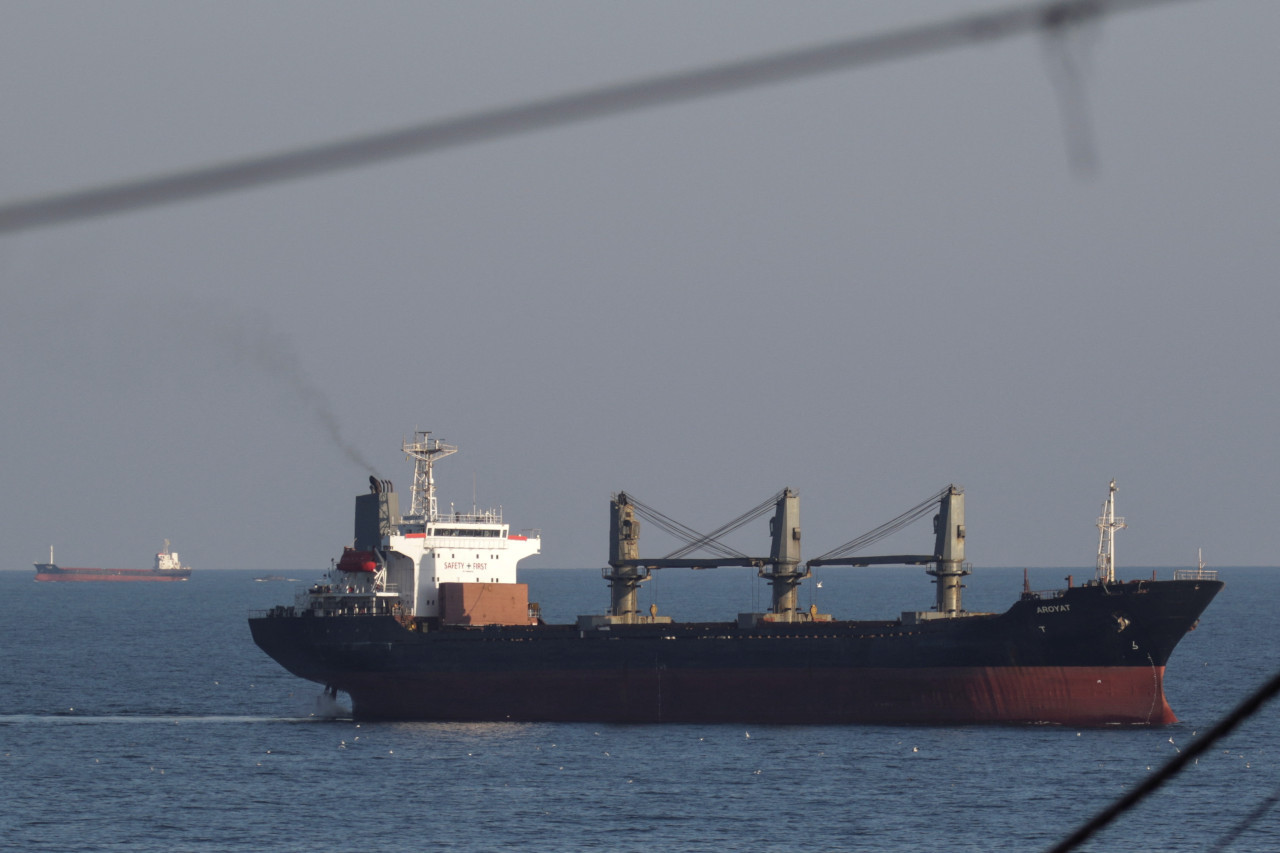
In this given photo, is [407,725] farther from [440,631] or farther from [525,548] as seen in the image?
[525,548]

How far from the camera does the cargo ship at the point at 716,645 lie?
44.5 meters

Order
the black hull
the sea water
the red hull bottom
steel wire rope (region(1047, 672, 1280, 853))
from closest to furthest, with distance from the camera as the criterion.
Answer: steel wire rope (region(1047, 672, 1280, 853))
the sea water
the black hull
the red hull bottom

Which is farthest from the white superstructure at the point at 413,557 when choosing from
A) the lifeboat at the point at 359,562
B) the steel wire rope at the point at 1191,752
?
the steel wire rope at the point at 1191,752

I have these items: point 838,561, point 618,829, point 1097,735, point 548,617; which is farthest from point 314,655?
point 548,617

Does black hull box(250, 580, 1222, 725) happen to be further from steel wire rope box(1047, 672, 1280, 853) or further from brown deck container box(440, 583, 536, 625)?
steel wire rope box(1047, 672, 1280, 853)

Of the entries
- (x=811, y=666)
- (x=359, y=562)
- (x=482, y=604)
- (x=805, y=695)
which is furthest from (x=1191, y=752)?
(x=359, y=562)

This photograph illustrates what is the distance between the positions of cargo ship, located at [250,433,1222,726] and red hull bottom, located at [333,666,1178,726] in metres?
0.06

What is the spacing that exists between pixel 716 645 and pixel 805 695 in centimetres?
309

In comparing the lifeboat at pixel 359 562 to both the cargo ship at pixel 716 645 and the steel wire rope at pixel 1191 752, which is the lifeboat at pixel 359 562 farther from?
the steel wire rope at pixel 1191 752

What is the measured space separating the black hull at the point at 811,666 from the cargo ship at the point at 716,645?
0.18 ft

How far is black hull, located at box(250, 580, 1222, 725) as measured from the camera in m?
44.2

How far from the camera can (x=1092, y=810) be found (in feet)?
114

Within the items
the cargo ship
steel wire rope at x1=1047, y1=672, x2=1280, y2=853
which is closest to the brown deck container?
the cargo ship

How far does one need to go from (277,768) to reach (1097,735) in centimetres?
2354
